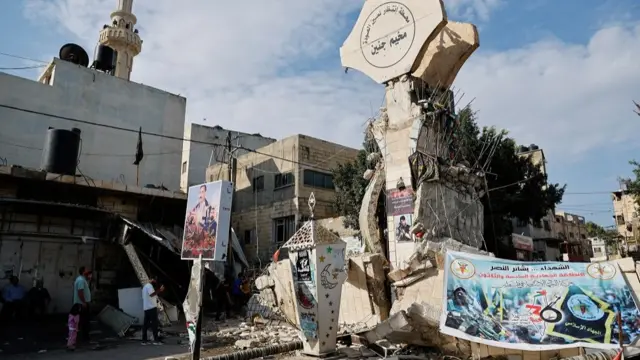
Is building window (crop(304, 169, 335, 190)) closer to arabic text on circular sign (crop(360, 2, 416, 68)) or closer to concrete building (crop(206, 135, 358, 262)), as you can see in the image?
concrete building (crop(206, 135, 358, 262))

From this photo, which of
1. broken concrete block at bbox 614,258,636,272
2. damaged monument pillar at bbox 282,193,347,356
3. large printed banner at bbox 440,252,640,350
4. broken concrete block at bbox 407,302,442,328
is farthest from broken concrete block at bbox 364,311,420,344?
broken concrete block at bbox 614,258,636,272

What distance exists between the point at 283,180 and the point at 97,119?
31.1 feet

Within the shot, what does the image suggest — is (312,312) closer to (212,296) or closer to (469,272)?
(469,272)

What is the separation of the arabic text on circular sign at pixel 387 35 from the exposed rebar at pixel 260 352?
7700 mm

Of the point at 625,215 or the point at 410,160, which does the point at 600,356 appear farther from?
the point at 625,215

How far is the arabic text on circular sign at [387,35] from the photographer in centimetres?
1154

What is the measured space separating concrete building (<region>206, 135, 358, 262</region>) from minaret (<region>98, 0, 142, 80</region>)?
11328 millimetres

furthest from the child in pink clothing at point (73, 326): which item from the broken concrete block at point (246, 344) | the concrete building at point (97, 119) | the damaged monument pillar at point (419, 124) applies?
Result: the concrete building at point (97, 119)

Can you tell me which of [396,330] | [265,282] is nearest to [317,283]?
[396,330]

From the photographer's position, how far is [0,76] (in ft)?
60.9

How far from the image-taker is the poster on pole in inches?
267

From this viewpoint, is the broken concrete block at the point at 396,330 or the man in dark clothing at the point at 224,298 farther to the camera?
the man in dark clothing at the point at 224,298

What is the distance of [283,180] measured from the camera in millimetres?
21594

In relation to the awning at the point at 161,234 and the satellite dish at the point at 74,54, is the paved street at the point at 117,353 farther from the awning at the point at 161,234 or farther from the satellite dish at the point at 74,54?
the satellite dish at the point at 74,54
